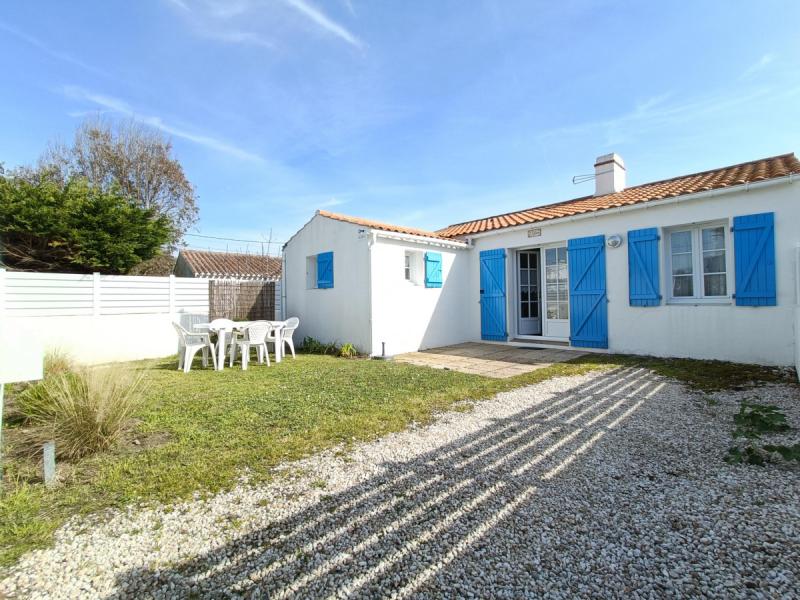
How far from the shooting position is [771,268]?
6422 millimetres

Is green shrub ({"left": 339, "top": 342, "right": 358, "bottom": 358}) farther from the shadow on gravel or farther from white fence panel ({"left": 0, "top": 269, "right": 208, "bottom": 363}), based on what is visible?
the shadow on gravel

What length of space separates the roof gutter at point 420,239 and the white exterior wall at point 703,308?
2067 mm

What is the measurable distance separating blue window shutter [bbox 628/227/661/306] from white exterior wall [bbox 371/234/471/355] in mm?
4134

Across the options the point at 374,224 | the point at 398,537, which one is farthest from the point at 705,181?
the point at 398,537

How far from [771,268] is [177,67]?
43.4ft

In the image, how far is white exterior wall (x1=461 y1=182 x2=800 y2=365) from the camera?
6.34 meters

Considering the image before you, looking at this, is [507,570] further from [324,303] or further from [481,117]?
[481,117]

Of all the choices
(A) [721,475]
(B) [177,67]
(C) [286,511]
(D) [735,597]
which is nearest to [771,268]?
(A) [721,475]

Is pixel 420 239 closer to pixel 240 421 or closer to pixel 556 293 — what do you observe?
pixel 556 293

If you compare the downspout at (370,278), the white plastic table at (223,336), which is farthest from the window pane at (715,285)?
the white plastic table at (223,336)

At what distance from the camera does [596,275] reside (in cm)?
841

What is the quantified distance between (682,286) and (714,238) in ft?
3.35

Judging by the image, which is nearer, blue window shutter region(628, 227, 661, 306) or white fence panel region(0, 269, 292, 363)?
blue window shutter region(628, 227, 661, 306)

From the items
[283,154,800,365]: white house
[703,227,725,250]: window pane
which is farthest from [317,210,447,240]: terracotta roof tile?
[703,227,725,250]: window pane
